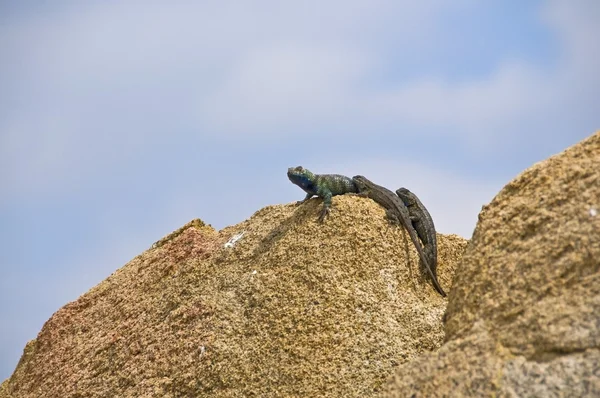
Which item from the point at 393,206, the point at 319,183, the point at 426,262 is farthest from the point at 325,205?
the point at 426,262

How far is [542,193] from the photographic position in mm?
5047

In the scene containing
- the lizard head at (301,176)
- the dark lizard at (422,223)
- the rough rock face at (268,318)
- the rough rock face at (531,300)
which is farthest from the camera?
the lizard head at (301,176)

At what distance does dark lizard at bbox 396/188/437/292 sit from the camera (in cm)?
A: 856

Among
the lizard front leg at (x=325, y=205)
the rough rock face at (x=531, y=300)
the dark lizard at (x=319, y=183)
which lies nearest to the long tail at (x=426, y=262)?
the lizard front leg at (x=325, y=205)

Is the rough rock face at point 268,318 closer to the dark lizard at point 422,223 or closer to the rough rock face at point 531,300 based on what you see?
the dark lizard at point 422,223

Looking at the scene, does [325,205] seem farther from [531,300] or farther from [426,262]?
[531,300]

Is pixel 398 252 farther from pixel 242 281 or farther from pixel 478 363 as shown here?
pixel 478 363

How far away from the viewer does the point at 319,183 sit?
9047 mm

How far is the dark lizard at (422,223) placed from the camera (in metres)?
8.56

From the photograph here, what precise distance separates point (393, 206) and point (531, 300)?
174 inches

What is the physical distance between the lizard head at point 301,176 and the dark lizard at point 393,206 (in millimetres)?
687

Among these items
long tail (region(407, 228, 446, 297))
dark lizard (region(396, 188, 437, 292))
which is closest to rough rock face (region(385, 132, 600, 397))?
long tail (region(407, 228, 446, 297))

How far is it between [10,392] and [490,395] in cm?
700

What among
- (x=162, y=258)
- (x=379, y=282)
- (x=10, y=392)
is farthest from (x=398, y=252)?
(x=10, y=392)
